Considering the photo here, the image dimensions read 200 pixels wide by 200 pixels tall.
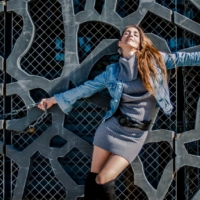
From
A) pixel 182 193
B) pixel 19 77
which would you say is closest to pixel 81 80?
pixel 19 77

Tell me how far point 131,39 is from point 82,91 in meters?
0.69

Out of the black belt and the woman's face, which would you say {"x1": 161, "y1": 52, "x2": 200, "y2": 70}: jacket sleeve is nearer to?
the woman's face

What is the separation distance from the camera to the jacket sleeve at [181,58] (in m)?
3.71

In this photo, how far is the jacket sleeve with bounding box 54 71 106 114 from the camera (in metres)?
3.82

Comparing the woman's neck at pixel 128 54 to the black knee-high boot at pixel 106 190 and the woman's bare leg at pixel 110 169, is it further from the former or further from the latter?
the black knee-high boot at pixel 106 190

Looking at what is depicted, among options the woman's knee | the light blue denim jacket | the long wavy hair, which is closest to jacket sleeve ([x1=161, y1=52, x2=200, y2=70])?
the light blue denim jacket

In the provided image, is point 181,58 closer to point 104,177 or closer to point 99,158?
point 99,158

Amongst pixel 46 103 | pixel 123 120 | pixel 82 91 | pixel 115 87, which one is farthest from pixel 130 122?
pixel 46 103

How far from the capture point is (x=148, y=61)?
11.7ft

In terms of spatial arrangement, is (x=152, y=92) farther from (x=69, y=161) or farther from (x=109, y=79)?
(x=69, y=161)

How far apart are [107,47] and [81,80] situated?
0.42m

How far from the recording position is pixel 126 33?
362cm

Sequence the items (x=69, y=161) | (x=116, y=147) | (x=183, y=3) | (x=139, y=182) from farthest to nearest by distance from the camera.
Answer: (x=69, y=161)
(x=183, y=3)
(x=139, y=182)
(x=116, y=147)

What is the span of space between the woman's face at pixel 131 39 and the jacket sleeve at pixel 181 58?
295mm
